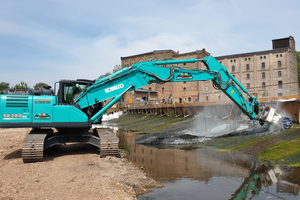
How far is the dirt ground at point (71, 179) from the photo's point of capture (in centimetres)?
570

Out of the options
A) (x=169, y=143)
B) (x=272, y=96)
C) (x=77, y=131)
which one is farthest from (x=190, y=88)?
(x=77, y=131)

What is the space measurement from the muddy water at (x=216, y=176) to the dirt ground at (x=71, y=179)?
2.21 feet

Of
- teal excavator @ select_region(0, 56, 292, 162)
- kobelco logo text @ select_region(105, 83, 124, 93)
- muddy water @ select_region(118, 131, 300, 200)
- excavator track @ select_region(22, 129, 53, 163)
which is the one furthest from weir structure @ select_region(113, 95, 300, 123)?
excavator track @ select_region(22, 129, 53, 163)

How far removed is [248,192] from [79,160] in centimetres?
668

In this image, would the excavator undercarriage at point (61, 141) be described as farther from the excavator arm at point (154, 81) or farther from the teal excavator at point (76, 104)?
the excavator arm at point (154, 81)

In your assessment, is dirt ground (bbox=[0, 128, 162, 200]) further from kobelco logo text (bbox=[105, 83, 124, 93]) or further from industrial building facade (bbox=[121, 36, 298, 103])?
industrial building facade (bbox=[121, 36, 298, 103])

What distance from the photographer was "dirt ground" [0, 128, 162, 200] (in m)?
5.70

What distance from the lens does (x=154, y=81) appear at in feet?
37.5

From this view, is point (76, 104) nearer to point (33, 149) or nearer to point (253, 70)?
point (33, 149)

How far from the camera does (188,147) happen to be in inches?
517

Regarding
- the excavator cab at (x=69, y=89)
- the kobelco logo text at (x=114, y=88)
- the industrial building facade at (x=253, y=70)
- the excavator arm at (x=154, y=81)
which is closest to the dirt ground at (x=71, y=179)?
the excavator arm at (x=154, y=81)

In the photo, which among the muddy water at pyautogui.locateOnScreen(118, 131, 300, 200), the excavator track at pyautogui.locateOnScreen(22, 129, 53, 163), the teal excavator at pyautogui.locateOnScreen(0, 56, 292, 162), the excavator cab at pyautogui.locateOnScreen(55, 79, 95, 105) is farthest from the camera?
the excavator cab at pyautogui.locateOnScreen(55, 79, 95, 105)

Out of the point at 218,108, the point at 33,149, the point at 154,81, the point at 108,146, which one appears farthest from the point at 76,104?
the point at 218,108

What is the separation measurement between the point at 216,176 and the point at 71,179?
465cm
